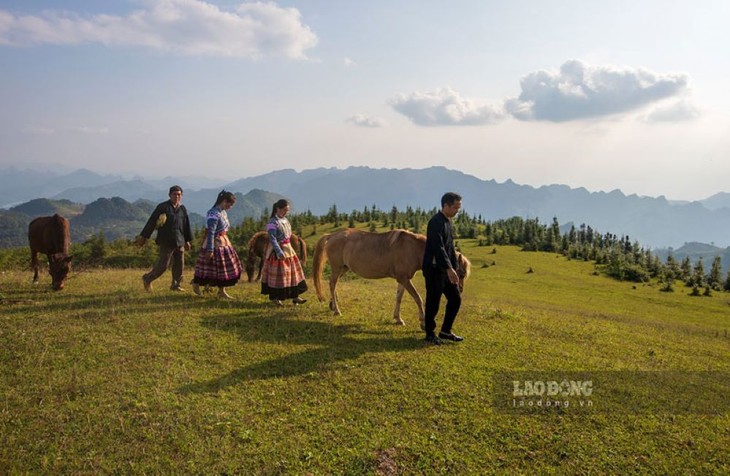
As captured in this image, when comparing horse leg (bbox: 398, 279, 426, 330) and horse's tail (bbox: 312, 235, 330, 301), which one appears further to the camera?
horse's tail (bbox: 312, 235, 330, 301)

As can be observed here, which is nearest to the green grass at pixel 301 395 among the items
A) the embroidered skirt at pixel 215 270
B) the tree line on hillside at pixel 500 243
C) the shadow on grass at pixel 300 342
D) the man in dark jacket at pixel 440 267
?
the shadow on grass at pixel 300 342

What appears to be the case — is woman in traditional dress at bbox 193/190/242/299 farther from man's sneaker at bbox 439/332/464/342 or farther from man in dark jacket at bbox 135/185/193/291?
man's sneaker at bbox 439/332/464/342

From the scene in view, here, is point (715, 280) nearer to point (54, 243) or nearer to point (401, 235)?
point (401, 235)

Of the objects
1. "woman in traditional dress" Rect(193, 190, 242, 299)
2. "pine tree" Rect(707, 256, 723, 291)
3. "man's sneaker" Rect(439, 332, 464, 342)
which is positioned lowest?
"pine tree" Rect(707, 256, 723, 291)

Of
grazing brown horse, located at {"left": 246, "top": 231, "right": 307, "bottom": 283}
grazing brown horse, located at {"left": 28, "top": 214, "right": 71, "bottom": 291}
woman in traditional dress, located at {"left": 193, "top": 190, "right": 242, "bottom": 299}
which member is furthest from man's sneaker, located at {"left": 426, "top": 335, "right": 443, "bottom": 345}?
grazing brown horse, located at {"left": 28, "top": 214, "right": 71, "bottom": 291}

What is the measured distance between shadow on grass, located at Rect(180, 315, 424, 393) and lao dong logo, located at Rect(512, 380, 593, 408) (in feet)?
7.34

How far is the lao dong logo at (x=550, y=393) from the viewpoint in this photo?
6.12 meters

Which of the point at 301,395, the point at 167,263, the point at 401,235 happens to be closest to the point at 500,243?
the point at 401,235

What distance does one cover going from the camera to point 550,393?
21.1ft

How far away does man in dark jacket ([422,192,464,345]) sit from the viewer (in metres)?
8.21

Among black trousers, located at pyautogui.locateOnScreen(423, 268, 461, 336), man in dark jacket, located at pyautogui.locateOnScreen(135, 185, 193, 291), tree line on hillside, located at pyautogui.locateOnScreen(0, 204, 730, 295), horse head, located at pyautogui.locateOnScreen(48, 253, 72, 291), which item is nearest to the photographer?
black trousers, located at pyautogui.locateOnScreen(423, 268, 461, 336)

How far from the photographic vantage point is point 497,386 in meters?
6.57

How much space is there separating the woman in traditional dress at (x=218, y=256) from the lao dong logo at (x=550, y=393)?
769cm

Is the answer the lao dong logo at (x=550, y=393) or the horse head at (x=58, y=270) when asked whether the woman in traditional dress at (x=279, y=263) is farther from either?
the horse head at (x=58, y=270)
